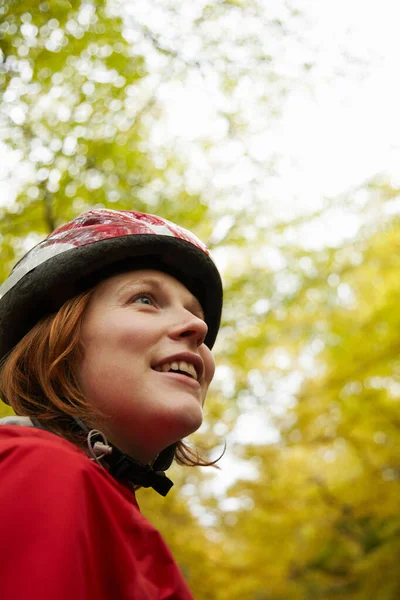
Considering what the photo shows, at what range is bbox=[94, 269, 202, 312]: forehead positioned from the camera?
195 cm

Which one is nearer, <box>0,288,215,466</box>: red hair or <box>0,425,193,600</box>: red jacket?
<box>0,425,193,600</box>: red jacket

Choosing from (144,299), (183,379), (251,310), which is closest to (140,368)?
(183,379)

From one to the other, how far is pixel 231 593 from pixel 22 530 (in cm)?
1076

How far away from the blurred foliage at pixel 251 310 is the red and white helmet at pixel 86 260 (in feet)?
10.2

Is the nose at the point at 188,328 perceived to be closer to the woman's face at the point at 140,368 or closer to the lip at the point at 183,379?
the woman's face at the point at 140,368

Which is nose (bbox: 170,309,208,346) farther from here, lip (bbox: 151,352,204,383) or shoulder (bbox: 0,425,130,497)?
shoulder (bbox: 0,425,130,497)

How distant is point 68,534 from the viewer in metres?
1.17

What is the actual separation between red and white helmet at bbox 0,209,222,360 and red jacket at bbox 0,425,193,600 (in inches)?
24.2

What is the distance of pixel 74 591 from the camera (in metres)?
1.11

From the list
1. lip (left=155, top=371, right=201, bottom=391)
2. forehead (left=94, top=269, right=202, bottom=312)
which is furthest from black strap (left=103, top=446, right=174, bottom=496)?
forehead (left=94, top=269, right=202, bottom=312)

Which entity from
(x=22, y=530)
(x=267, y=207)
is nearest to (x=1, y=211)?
(x=267, y=207)

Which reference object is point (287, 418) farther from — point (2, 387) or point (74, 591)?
point (74, 591)

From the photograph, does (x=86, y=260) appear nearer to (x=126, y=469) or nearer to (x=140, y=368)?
(x=140, y=368)

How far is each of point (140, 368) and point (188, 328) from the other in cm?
19
